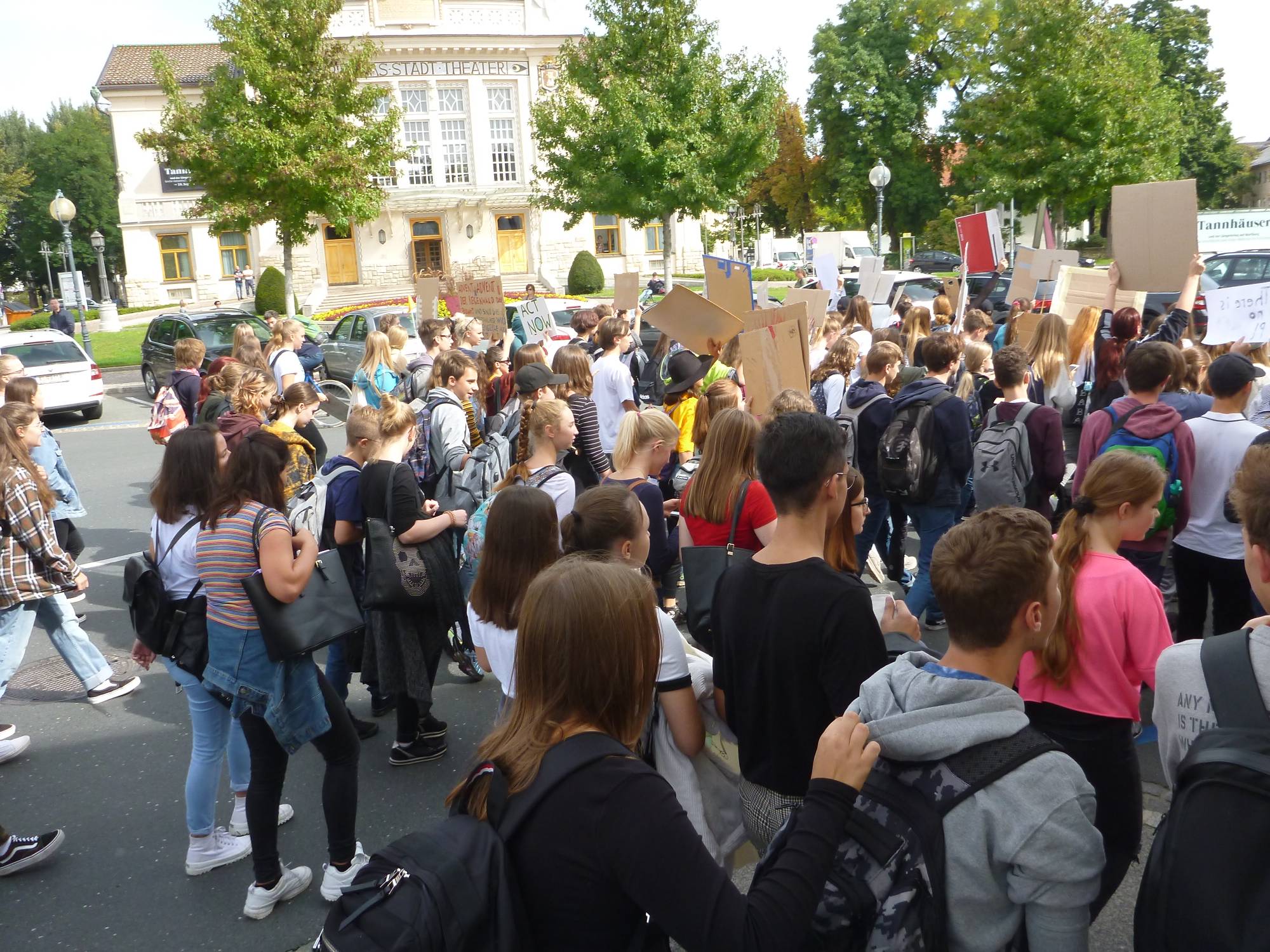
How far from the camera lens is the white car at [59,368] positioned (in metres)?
16.4

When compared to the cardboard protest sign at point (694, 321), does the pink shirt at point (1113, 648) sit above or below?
below

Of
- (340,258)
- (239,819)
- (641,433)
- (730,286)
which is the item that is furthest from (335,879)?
(340,258)

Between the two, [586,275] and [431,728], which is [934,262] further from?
[431,728]

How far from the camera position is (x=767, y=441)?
106 inches

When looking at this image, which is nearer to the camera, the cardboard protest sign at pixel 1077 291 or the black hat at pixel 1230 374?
the black hat at pixel 1230 374

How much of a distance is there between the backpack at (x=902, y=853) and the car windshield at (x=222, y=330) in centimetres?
1820

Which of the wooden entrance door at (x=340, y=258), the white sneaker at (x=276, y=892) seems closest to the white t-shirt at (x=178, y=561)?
the white sneaker at (x=276, y=892)

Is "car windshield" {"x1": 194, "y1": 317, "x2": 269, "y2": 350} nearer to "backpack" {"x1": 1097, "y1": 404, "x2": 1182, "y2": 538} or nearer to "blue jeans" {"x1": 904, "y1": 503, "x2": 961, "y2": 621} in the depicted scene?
"blue jeans" {"x1": 904, "y1": 503, "x2": 961, "y2": 621}

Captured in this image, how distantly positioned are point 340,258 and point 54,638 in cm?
4160

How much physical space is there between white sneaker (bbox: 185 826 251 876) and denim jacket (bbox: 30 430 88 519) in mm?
3498

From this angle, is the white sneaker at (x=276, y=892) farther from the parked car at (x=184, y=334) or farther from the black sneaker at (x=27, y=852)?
the parked car at (x=184, y=334)

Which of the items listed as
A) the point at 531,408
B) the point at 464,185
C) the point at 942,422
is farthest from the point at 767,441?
the point at 464,185

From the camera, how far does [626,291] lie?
1085cm

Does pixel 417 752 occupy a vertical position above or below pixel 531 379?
below
